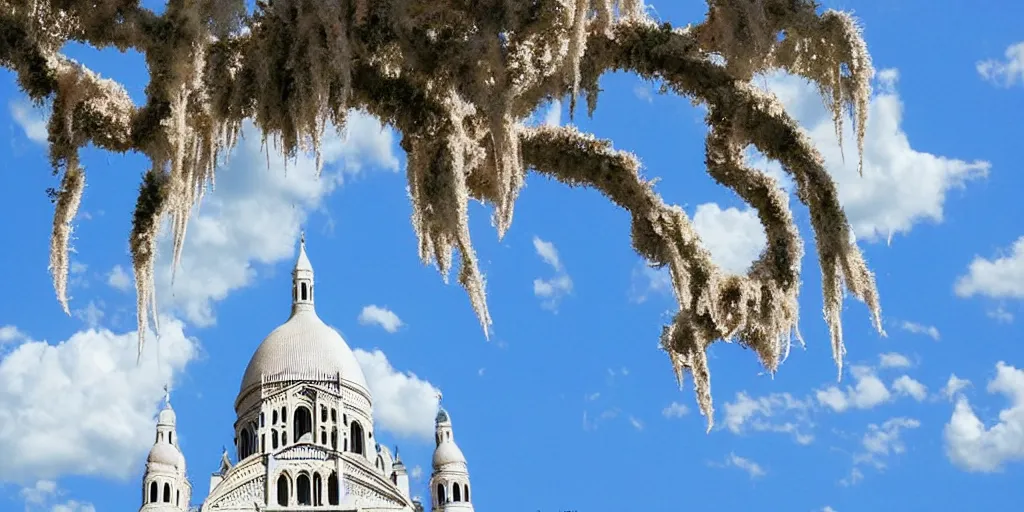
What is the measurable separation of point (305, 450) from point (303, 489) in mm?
1774

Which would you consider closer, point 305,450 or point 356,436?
point 305,450

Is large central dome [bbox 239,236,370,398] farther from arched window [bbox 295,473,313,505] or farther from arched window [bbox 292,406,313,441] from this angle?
arched window [bbox 295,473,313,505]

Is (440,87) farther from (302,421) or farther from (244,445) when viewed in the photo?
(244,445)

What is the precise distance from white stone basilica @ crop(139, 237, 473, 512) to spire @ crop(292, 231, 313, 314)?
2359mm

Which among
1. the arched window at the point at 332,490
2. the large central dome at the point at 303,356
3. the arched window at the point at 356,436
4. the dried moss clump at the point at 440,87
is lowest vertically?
the dried moss clump at the point at 440,87

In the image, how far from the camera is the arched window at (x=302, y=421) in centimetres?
6366

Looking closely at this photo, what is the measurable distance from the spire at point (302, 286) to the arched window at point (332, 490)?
1280cm

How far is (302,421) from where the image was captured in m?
63.9

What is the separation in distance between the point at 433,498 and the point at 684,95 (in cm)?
5615

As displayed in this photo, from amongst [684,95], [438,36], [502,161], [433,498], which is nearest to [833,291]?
[684,95]

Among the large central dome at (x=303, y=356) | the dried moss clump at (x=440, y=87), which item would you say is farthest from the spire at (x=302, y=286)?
the dried moss clump at (x=440, y=87)

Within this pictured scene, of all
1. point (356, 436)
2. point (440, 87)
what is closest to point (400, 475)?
point (356, 436)

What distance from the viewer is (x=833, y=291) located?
927cm

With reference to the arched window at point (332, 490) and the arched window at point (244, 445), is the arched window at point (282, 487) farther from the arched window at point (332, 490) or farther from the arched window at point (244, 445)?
the arched window at point (244, 445)
